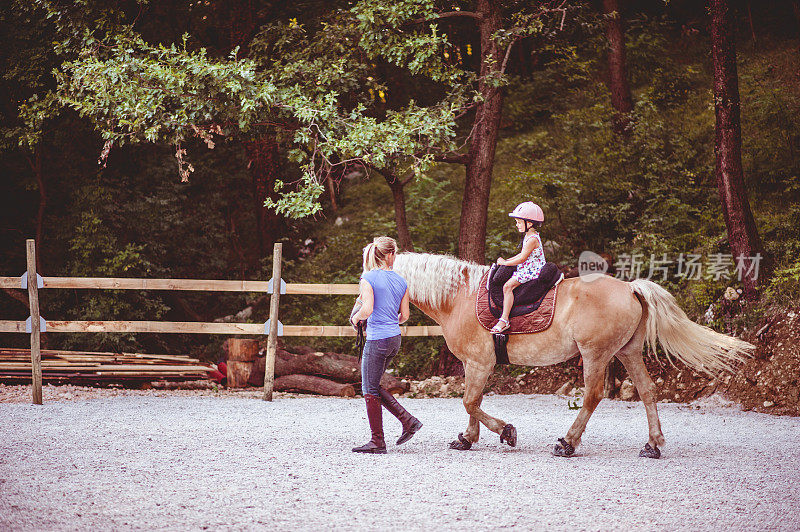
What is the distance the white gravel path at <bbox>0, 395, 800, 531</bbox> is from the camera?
170 inches

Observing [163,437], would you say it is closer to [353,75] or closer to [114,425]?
[114,425]

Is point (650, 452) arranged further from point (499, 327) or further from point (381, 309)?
point (381, 309)

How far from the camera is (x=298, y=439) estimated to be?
23.0 ft

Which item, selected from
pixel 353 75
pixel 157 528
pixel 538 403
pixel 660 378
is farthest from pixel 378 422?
pixel 353 75

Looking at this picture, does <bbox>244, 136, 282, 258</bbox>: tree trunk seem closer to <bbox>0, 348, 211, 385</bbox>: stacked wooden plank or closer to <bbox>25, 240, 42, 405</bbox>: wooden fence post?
<bbox>0, 348, 211, 385</bbox>: stacked wooden plank

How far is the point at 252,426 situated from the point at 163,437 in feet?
3.43

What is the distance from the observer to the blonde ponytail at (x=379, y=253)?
6266mm

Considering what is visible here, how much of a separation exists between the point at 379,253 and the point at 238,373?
21.2 ft

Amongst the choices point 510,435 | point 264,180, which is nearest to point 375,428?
point 510,435

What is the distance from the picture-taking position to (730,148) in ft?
34.4

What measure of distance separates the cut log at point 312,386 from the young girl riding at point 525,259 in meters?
5.04

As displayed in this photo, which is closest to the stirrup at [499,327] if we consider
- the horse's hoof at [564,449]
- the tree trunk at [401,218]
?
the horse's hoof at [564,449]

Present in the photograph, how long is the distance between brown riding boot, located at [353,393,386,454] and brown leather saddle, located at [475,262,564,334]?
1238mm

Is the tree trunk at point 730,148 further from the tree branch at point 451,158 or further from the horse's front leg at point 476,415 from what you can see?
the horse's front leg at point 476,415
